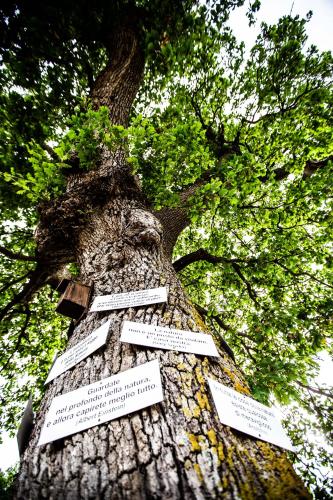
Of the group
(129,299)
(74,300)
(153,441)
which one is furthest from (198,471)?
(74,300)

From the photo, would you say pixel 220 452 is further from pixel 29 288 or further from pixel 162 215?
pixel 29 288

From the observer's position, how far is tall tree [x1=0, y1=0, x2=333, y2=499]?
966mm

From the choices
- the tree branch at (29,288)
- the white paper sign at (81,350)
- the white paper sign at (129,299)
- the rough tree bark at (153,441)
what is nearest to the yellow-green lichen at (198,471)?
the rough tree bark at (153,441)

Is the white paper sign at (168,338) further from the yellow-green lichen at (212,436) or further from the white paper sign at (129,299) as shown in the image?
the yellow-green lichen at (212,436)

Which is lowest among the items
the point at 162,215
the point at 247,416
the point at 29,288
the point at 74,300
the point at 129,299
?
the point at 29,288

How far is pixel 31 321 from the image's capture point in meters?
6.81

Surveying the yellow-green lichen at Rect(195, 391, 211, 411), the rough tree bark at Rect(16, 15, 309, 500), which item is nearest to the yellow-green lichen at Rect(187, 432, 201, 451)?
the rough tree bark at Rect(16, 15, 309, 500)

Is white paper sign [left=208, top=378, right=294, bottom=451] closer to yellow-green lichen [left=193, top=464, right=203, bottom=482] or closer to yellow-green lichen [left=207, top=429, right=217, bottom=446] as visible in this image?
yellow-green lichen [left=207, top=429, right=217, bottom=446]

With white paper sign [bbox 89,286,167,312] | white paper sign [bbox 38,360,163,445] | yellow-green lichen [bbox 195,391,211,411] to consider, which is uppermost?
white paper sign [bbox 89,286,167,312]

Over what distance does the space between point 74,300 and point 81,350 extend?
0.51 m

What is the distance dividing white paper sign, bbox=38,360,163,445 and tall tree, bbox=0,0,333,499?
4 cm

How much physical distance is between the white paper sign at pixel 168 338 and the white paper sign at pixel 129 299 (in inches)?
9.2

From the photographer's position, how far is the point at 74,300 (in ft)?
6.40

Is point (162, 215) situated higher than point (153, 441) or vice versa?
point (162, 215)
